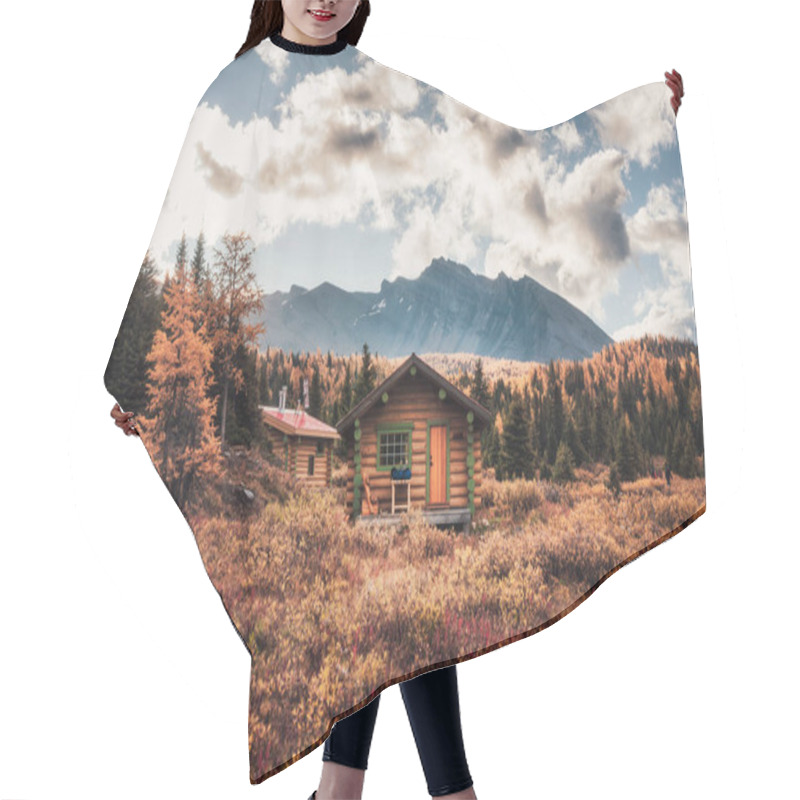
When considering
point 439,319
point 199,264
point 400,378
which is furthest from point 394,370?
point 199,264

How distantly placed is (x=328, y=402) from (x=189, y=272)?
46 centimetres

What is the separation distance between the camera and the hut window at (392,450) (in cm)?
327

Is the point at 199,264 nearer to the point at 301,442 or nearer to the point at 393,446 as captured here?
the point at 301,442

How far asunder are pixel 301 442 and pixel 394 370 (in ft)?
0.95

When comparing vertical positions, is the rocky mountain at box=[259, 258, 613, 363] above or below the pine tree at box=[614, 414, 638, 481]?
above

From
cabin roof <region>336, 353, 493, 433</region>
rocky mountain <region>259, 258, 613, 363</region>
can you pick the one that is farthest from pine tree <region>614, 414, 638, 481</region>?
cabin roof <region>336, 353, 493, 433</region>

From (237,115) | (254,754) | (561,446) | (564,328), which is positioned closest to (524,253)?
(564,328)

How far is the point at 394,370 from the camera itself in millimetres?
3293

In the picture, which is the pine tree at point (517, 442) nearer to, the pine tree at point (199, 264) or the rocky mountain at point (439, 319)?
the rocky mountain at point (439, 319)

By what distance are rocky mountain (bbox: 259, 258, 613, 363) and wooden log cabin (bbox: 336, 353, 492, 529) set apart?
9 cm

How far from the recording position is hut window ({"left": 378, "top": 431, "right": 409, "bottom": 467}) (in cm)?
327

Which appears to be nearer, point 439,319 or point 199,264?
point 199,264

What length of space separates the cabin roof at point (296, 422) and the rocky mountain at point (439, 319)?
158 mm

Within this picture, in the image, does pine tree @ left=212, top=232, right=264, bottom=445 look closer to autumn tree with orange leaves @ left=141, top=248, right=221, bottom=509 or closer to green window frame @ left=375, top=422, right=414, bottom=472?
→ autumn tree with orange leaves @ left=141, top=248, right=221, bottom=509
